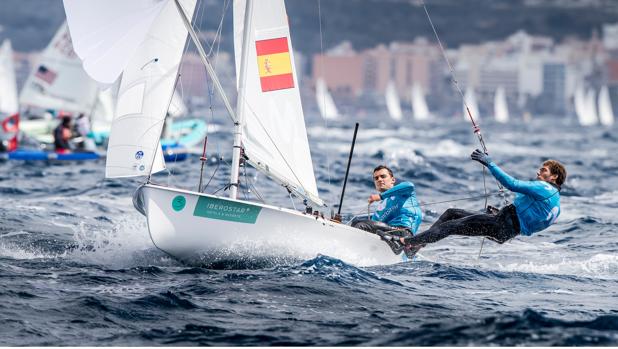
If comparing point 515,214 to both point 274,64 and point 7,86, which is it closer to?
point 274,64

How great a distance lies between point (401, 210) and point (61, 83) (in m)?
22.1

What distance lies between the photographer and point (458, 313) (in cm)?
920

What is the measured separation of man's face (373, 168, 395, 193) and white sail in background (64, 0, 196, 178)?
2.50 meters

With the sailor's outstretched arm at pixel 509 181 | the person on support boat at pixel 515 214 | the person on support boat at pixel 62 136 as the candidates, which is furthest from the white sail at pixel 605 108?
the sailor's outstretched arm at pixel 509 181

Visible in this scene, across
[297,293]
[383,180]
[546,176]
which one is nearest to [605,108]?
[383,180]

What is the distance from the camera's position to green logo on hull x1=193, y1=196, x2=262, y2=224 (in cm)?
1062

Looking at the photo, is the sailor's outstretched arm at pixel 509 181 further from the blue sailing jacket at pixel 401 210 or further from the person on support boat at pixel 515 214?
the blue sailing jacket at pixel 401 210

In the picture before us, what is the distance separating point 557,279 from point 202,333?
4855mm

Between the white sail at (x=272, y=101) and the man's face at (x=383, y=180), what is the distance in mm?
775

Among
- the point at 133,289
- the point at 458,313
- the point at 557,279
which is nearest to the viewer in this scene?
the point at 458,313

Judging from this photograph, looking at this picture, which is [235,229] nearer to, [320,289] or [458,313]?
[320,289]

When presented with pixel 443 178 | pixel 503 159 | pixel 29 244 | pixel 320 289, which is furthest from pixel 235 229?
pixel 503 159

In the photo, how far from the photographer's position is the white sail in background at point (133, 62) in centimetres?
1113

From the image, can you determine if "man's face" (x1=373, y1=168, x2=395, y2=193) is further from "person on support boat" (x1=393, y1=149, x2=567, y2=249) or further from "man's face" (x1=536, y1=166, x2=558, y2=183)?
"man's face" (x1=536, y1=166, x2=558, y2=183)
